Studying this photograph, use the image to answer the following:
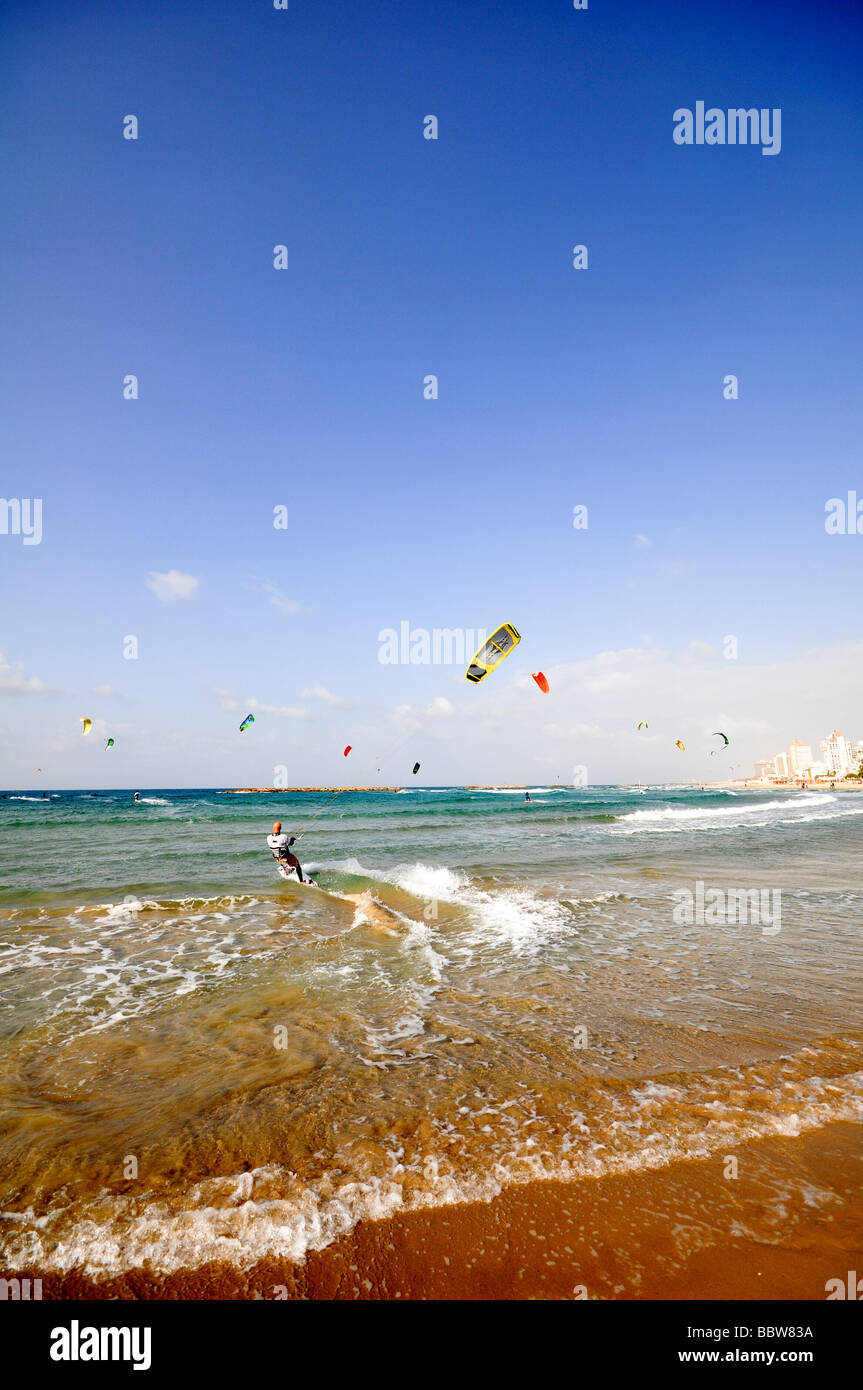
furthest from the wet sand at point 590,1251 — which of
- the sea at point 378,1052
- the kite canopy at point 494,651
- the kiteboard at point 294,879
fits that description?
the kiteboard at point 294,879

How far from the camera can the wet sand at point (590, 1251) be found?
2.92 metres

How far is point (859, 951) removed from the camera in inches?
355

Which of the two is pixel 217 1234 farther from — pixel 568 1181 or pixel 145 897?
pixel 145 897

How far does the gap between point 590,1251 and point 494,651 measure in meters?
14.1

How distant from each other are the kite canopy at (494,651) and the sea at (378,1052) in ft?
20.7

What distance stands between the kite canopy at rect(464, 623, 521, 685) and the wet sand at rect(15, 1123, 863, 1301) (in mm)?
13086

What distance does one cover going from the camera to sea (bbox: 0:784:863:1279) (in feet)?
12.0

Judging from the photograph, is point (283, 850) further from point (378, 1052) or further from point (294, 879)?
point (378, 1052)

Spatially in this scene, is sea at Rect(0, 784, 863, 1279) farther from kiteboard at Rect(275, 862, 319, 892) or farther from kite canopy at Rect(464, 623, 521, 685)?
kite canopy at Rect(464, 623, 521, 685)

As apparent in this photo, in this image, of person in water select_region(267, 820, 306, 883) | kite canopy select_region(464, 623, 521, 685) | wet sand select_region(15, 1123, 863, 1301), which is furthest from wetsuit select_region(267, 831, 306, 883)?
wet sand select_region(15, 1123, 863, 1301)

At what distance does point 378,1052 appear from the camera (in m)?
5.96

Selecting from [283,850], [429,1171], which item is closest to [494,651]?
[283,850]
